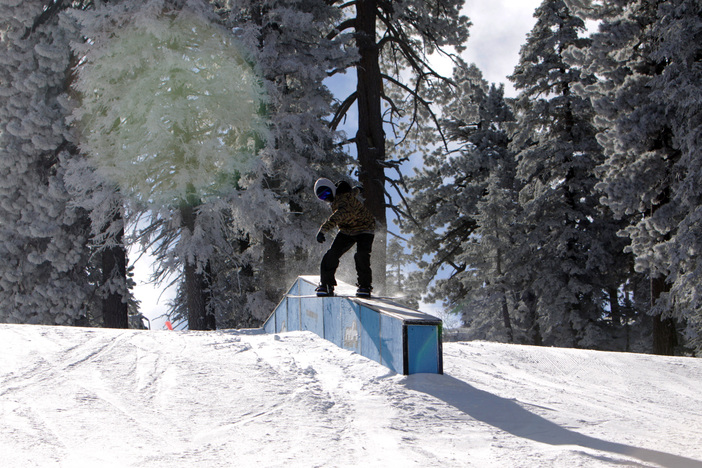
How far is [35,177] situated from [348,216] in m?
14.2

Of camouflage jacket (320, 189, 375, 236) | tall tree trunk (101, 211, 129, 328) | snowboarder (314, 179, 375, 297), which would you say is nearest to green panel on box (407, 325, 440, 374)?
snowboarder (314, 179, 375, 297)

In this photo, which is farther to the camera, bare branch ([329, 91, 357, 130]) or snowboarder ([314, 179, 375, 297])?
bare branch ([329, 91, 357, 130])

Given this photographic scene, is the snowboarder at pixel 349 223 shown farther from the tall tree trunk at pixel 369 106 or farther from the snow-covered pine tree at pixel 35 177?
the snow-covered pine tree at pixel 35 177

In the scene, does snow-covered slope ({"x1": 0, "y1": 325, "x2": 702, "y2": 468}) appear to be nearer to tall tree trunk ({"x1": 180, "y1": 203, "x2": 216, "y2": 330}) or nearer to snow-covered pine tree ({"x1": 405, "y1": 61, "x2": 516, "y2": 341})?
tall tree trunk ({"x1": 180, "y1": 203, "x2": 216, "y2": 330})

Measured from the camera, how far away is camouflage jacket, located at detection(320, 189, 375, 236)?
7.44 m

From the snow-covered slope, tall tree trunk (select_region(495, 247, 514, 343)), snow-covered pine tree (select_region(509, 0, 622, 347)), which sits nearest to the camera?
the snow-covered slope

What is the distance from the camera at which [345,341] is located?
284 inches

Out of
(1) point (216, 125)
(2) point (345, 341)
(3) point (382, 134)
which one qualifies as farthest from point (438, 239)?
(2) point (345, 341)

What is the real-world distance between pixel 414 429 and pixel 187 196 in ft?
35.7

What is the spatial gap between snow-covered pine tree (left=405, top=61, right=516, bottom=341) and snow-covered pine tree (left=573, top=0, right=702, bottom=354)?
732 centimetres

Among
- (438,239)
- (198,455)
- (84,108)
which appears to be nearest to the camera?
(198,455)

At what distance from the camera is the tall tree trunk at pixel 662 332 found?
1576 cm

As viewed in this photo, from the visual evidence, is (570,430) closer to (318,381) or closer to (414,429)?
(414,429)

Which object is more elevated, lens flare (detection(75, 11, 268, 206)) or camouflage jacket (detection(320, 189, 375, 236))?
lens flare (detection(75, 11, 268, 206))
